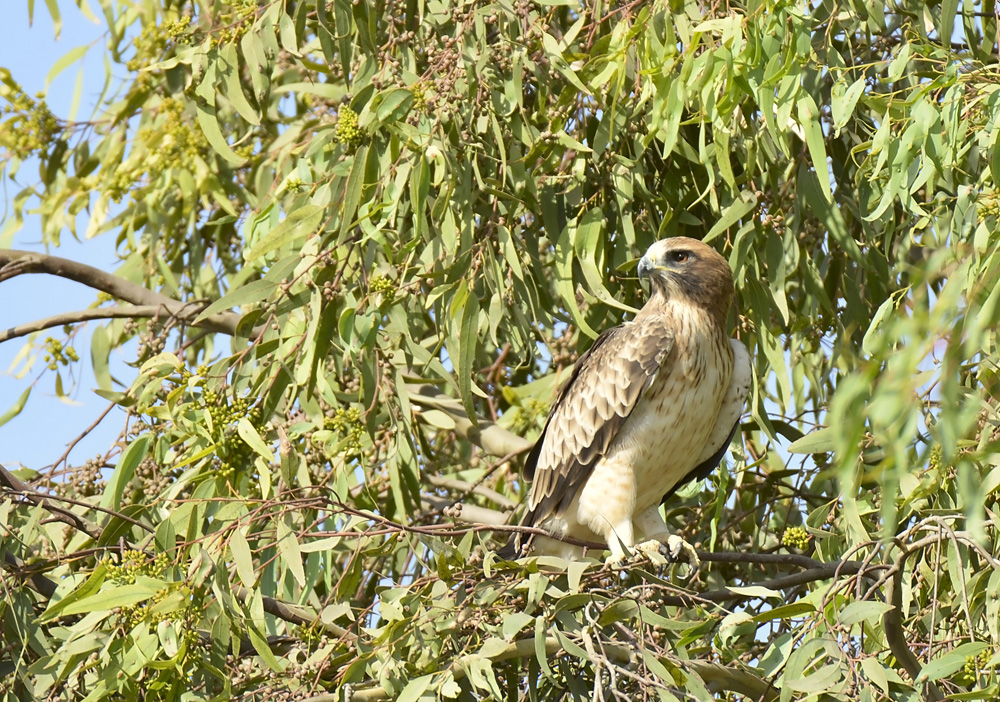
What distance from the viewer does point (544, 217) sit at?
427 cm

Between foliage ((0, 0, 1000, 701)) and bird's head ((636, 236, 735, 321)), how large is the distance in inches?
3.9

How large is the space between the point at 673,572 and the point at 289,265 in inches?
73.7

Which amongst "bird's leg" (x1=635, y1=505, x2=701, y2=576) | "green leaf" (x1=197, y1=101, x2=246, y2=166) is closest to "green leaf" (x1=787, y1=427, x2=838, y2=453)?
"bird's leg" (x1=635, y1=505, x2=701, y2=576)

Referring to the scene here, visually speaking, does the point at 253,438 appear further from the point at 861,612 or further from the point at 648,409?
the point at 861,612

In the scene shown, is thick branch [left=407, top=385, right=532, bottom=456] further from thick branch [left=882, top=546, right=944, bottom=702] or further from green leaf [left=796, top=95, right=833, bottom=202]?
thick branch [left=882, top=546, right=944, bottom=702]

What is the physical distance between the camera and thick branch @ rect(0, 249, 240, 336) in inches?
181

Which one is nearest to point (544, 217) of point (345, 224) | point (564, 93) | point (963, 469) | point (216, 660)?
point (564, 93)

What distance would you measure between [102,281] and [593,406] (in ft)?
6.92

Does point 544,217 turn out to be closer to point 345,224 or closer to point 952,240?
point 345,224

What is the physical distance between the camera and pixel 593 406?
4.38 metres

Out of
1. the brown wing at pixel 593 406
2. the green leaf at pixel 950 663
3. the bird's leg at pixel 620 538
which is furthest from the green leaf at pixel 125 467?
the green leaf at pixel 950 663

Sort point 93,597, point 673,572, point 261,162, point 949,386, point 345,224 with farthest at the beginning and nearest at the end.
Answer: point 261,162
point 673,572
point 345,224
point 93,597
point 949,386

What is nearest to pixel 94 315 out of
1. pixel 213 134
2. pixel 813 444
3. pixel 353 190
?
pixel 213 134

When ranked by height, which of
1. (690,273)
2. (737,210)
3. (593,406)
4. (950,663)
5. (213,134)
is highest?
(213,134)
